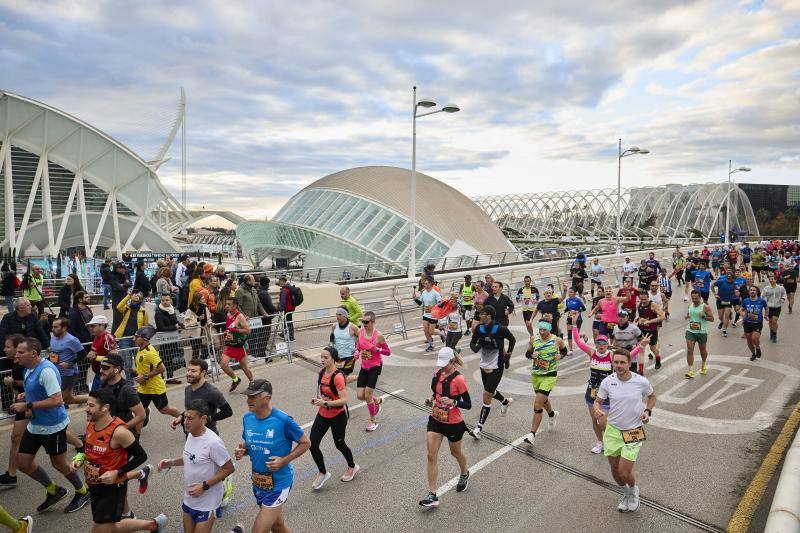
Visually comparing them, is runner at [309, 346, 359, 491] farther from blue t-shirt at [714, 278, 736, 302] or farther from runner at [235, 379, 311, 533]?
blue t-shirt at [714, 278, 736, 302]

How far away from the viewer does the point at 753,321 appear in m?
10.5

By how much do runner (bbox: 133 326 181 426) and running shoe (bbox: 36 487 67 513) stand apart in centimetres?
120

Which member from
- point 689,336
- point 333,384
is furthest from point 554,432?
point 689,336

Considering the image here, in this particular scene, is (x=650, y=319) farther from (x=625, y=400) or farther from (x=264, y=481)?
(x=264, y=481)

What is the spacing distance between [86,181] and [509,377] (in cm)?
4639

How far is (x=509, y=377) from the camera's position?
9539 millimetres

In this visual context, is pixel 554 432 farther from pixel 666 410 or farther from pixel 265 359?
pixel 265 359

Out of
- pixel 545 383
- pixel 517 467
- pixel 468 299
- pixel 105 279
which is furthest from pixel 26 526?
pixel 105 279

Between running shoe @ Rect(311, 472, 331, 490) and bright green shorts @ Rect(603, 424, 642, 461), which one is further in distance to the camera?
running shoe @ Rect(311, 472, 331, 490)

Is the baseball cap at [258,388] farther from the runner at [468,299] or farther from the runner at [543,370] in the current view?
the runner at [468,299]

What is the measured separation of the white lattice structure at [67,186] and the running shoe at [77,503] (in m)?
38.9

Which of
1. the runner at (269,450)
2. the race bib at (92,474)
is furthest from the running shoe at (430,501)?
the race bib at (92,474)

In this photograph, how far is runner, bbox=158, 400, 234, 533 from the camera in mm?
3787

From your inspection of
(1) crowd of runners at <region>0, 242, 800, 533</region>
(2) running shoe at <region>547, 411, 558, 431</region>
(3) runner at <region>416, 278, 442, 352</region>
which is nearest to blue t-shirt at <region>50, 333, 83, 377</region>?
(1) crowd of runners at <region>0, 242, 800, 533</region>
